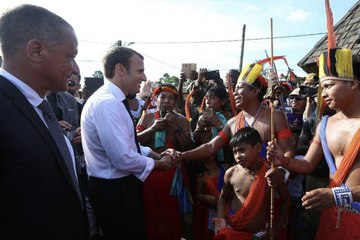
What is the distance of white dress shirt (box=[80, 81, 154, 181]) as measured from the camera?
2.59m

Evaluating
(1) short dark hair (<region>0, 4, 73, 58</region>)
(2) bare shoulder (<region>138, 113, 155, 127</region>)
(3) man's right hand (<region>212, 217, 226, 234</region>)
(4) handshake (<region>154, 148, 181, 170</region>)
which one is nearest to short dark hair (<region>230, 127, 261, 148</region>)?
(4) handshake (<region>154, 148, 181, 170</region>)

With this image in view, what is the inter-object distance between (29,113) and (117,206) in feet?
4.78

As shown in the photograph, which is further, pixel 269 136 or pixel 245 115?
pixel 245 115

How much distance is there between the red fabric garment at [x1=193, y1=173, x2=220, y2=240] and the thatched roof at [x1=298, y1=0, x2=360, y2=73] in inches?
116

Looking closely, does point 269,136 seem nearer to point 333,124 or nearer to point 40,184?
point 333,124

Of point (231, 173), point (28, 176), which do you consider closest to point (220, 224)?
Answer: point (231, 173)

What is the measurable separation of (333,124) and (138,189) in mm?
1738

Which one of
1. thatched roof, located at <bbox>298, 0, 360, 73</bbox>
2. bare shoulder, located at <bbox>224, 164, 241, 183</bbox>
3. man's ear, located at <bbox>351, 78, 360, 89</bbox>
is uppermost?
thatched roof, located at <bbox>298, 0, 360, 73</bbox>

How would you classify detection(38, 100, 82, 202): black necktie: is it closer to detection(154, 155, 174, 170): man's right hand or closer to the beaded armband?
detection(154, 155, 174, 170): man's right hand

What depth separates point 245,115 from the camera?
3.60 m

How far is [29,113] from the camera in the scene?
147 centimetres

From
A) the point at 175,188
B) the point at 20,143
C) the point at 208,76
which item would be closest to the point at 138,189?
the point at 175,188

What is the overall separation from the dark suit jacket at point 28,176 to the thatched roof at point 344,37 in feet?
15.4

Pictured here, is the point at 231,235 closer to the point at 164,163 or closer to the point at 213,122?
the point at 164,163
